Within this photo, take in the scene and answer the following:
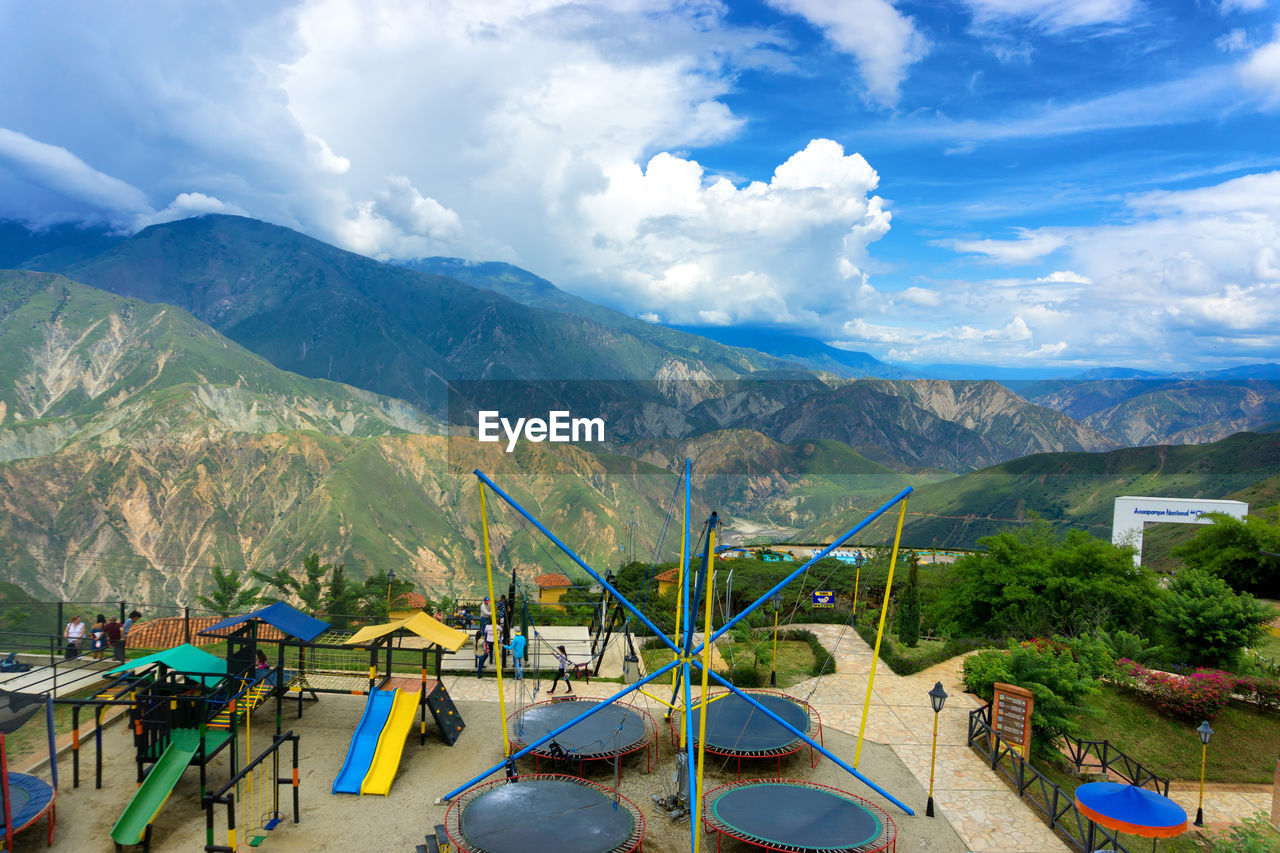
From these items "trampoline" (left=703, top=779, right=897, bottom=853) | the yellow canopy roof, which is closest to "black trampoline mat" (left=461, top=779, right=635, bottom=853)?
"trampoline" (left=703, top=779, right=897, bottom=853)

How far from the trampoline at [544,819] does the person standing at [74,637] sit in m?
14.3

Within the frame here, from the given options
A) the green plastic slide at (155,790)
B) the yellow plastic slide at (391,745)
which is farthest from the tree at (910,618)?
the green plastic slide at (155,790)

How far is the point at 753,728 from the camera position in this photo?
762 inches

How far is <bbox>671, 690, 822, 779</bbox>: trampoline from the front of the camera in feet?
59.4

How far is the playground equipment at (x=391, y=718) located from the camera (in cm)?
1680

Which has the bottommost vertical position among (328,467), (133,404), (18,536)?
(18,536)

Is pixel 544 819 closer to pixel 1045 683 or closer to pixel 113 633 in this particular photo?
pixel 1045 683

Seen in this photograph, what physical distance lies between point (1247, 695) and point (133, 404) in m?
229

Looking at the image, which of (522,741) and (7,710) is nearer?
(7,710)

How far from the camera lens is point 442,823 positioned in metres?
15.1

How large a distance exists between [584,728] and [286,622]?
822 cm

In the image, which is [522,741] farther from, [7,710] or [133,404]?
[133,404]

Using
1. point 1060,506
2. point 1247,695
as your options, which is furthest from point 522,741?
point 1060,506

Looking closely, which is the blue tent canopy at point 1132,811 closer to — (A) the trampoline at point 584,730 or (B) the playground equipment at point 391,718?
(A) the trampoline at point 584,730
